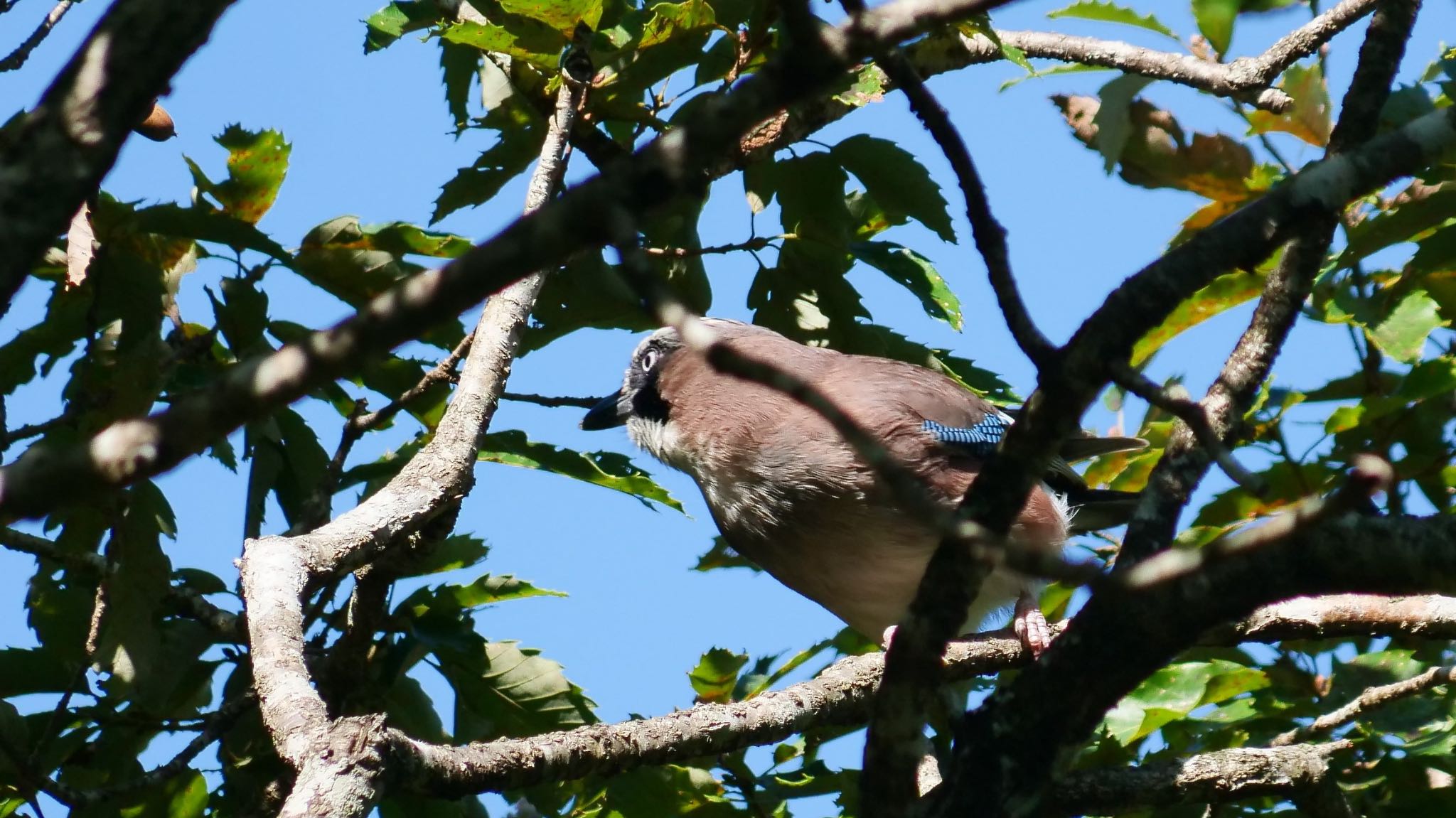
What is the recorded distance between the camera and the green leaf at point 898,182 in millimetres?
4098

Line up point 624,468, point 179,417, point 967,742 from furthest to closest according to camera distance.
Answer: point 624,468
point 967,742
point 179,417

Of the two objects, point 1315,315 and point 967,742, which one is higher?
point 1315,315

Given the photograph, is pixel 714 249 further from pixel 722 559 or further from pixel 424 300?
pixel 424 300

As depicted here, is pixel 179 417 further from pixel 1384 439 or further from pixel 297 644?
pixel 1384 439

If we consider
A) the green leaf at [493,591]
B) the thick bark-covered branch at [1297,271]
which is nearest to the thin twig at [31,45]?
the green leaf at [493,591]

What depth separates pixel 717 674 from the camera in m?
4.16

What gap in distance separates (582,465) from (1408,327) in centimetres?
240

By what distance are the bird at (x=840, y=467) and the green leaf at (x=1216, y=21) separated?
1.35m

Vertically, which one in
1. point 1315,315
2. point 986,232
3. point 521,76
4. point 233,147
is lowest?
point 986,232

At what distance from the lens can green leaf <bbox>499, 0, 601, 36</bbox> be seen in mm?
3529

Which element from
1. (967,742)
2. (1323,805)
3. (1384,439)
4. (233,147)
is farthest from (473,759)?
(1384,439)

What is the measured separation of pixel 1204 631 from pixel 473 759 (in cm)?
137

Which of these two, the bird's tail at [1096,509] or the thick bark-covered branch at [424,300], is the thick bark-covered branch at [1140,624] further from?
the bird's tail at [1096,509]

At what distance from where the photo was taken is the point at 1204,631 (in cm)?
229
